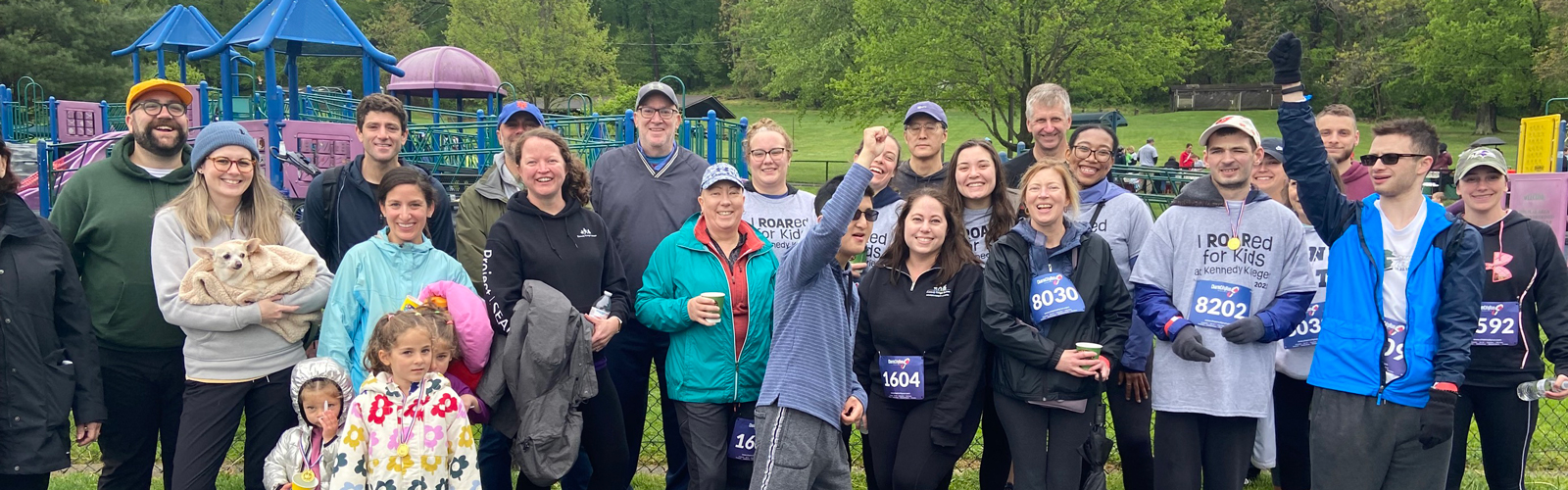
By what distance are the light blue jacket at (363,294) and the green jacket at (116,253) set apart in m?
0.72

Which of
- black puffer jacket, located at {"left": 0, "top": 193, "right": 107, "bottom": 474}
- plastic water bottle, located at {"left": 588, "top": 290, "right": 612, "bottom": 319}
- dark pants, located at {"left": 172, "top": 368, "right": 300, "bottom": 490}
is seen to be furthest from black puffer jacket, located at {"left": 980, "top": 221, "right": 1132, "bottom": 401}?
black puffer jacket, located at {"left": 0, "top": 193, "right": 107, "bottom": 474}

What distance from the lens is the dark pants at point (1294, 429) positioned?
15.5 ft

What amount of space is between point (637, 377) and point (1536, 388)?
3.87 meters

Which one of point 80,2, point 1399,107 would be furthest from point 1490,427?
point 1399,107

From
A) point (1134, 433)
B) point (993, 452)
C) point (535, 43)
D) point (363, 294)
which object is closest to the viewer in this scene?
point (363, 294)

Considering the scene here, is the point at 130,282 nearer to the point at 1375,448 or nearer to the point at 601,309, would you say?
the point at 601,309

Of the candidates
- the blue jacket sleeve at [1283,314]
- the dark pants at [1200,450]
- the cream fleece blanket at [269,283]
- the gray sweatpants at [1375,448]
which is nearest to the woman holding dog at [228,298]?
the cream fleece blanket at [269,283]

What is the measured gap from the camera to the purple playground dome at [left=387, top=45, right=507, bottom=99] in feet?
80.6

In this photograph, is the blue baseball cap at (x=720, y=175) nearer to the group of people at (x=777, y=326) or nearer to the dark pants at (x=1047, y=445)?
the group of people at (x=777, y=326)

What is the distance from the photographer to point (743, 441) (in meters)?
4.14

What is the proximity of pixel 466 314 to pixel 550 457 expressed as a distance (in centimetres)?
65

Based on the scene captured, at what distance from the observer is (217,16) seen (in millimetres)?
59375

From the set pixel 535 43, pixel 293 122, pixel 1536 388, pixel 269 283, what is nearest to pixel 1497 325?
pixel 1536 388

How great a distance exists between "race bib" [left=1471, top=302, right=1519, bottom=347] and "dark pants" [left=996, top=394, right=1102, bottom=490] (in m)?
1.96
